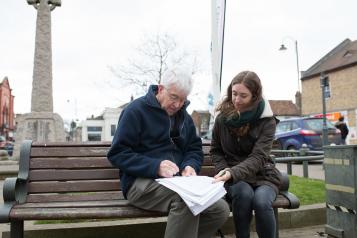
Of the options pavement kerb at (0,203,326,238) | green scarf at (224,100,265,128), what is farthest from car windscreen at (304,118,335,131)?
green scarf at (224,100,265,128)

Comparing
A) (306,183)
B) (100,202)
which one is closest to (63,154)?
(100,202)

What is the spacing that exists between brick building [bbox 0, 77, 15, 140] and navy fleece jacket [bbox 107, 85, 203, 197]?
68908mm

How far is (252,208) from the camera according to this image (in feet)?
11.1

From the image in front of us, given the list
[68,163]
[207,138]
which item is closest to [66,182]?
[68,163]

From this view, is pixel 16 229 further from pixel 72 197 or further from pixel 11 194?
pixel 72 197

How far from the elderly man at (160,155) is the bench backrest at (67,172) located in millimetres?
449

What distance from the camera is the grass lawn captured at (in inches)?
214

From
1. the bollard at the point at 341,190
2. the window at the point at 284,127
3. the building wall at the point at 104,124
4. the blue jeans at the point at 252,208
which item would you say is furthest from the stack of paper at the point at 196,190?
the building wall at the point at 104,124

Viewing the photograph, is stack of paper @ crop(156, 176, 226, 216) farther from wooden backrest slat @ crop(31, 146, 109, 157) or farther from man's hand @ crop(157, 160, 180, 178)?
wooden backrest slat @ crop(31, 146, 109, 157)

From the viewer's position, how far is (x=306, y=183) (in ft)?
22.4

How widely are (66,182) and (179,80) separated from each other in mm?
1380

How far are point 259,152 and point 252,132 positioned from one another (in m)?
0.21

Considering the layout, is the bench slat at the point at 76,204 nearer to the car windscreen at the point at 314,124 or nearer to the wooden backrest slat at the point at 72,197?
the wooden backrest slat at the point at 72,197

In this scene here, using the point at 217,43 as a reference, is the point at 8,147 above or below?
below
